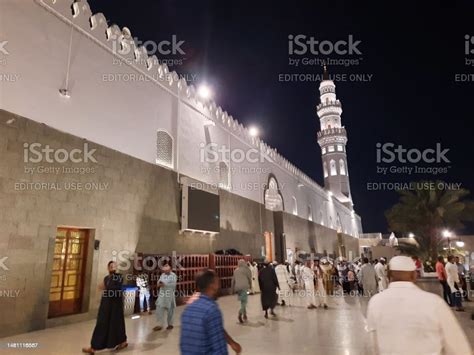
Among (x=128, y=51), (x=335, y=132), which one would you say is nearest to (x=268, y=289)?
(x=128, y=51)

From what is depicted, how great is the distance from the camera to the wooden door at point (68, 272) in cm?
→ 699

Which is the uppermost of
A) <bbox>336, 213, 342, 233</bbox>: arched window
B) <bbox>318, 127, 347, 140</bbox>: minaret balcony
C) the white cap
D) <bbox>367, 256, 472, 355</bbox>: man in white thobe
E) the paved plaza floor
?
<bbox>318, 127, 347, 140</bbox>: minaret balcony

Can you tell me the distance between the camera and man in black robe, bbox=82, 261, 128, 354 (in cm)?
474

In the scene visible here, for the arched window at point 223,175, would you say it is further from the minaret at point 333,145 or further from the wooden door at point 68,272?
the minaret at point 333,145

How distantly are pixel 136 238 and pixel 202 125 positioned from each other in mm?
5919

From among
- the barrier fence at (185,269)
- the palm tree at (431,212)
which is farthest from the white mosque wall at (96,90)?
the palm tree at (431,212)

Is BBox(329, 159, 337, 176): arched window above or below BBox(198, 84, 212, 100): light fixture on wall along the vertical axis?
above

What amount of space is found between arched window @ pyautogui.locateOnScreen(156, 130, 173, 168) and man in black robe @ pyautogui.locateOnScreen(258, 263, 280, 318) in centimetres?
501

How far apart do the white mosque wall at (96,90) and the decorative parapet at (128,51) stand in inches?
1.0

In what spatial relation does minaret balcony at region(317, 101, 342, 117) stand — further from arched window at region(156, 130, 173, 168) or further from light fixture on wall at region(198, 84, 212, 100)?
arched window at region(156, 130, 173, 168)

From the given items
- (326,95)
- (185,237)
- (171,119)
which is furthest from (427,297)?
(326,95)

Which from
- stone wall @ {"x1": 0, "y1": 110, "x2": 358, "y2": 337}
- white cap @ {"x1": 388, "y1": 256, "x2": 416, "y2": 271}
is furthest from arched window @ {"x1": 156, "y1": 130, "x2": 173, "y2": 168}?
white cap @ {"x1": 388, "y1": 256, "x2": 416, "y2": 271}

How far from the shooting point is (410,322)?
5.96 feet

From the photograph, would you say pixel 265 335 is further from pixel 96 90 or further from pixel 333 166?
pixel 333 166
